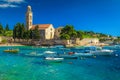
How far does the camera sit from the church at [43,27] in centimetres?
15179

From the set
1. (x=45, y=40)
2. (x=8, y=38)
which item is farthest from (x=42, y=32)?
(x=8, y=38)

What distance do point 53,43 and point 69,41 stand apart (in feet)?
30.2

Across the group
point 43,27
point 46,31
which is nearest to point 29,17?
point 43,27

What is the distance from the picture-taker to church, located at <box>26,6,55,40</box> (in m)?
152

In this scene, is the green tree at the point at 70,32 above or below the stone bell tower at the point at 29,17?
below

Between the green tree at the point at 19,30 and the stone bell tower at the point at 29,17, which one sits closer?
the green tree at the point at 19,30

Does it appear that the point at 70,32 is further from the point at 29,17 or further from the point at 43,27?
the point at 29,17

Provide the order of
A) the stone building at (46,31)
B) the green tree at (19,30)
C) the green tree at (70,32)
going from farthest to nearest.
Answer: the stone building at (46,31) < the green tree at (70,32) < the green tree at (19,30)

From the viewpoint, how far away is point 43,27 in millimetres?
155500

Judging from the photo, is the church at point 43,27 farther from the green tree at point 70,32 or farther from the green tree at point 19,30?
the green tree at point 19,30

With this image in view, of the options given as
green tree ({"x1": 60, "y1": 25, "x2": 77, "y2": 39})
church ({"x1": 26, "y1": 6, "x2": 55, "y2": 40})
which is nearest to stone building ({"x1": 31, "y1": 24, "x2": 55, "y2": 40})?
church ({"x1": 26, "y1": 6, "x2": 55, "y2": 40})

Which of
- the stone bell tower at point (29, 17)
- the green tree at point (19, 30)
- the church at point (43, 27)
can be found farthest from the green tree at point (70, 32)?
the stone bell tower at point (29, 17)

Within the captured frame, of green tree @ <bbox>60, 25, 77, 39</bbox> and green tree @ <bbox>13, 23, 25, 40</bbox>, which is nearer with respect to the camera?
green tree @ <bbox>13, 23, 25, 40</bbox>

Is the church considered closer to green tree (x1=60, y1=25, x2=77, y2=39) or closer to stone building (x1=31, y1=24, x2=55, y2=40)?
stone building (x1=31, y1=24, x2=55, y2=40)
